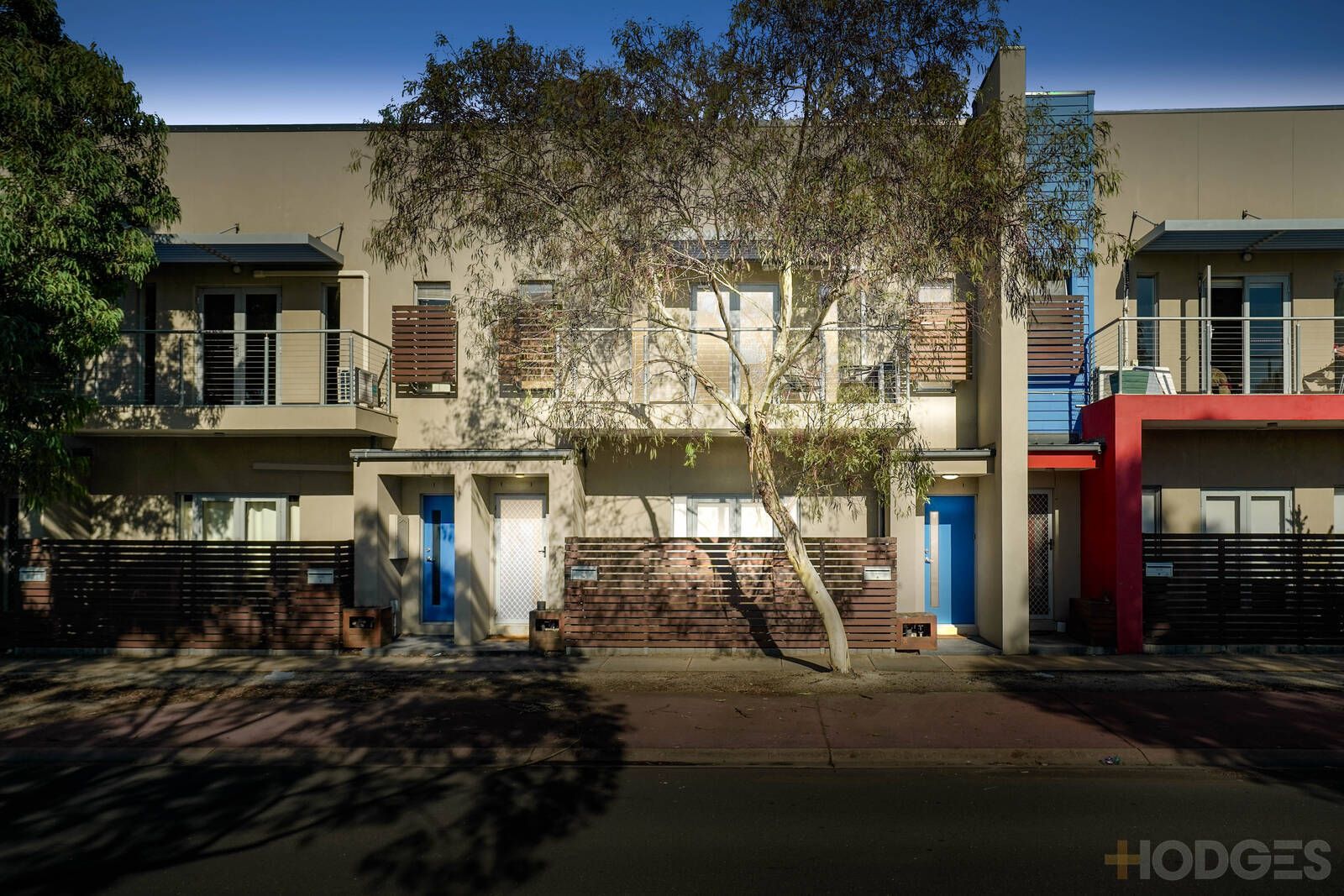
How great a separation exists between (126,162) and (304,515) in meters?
5.84

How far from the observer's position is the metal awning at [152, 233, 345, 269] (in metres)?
13.7

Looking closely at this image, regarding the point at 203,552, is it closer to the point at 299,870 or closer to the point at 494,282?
the point at 494,282

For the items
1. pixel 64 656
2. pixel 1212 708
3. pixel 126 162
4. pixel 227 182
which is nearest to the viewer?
pixel 1212 708

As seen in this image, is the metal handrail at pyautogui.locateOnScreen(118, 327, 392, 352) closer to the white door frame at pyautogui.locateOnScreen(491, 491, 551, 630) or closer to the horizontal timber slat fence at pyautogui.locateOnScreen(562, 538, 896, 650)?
the white door frame at pyautogui.locateOnScreen(491, 491, 551, 630)

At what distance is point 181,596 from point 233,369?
3.74m

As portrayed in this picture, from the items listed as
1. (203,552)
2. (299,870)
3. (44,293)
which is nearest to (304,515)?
(203,552)

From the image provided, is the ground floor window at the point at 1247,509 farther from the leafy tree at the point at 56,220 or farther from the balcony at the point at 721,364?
the leafy tree at the point at 56,220

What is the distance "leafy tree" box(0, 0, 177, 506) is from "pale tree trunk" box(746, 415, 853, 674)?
7.89 m

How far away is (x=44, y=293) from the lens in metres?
10.5

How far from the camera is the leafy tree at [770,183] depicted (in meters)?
10.1

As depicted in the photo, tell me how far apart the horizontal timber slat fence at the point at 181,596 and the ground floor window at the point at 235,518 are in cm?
152

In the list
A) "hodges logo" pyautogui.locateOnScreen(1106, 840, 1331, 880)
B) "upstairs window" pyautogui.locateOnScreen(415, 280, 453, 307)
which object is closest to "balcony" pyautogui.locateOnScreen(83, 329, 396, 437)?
"upstairs window" pyautogui.locateOnScreen(415, 280, 453, 307)

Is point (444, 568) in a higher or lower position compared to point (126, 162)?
lower

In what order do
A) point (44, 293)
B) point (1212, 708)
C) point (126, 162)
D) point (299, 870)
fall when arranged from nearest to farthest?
point (299, 870) → point (1212, 708) → point (44, 293) → point (126, 162)
